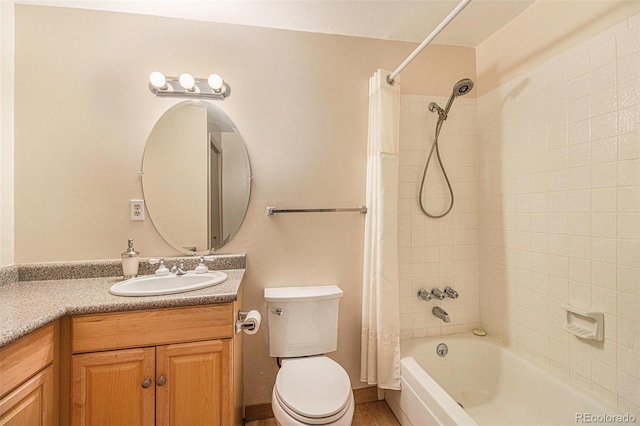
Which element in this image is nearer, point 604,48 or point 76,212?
point 604,48

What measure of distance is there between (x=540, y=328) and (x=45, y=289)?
256 cm

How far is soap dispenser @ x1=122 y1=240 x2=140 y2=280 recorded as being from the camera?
1.43m

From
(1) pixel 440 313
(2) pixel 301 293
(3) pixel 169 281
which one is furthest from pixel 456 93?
(3) pixel 169 281

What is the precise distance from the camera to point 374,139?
5.49ft

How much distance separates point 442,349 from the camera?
68.7 inches

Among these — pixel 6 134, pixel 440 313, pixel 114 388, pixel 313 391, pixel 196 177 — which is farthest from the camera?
pixel 440 313

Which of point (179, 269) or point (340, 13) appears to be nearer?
point (179, 269)

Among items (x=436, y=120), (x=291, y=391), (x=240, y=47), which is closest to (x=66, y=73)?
(x=240, y=47)

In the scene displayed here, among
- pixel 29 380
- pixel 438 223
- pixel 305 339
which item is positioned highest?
pixel 438 223

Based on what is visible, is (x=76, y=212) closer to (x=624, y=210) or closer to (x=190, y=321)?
(x=190, y=321)

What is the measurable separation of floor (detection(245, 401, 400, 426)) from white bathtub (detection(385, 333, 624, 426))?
0.17ft

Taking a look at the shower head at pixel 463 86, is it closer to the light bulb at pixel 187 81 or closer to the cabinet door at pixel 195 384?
the light bulb at pixel 187 81

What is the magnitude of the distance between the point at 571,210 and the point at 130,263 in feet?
7.47

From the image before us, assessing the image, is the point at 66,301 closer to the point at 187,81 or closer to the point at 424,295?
the point at 187,81
